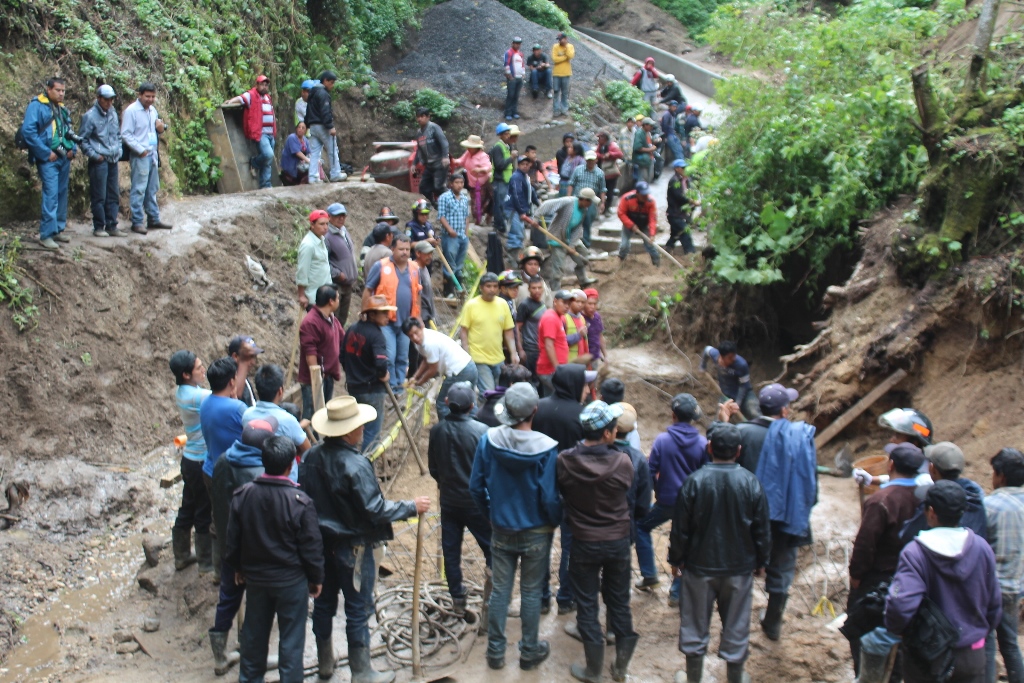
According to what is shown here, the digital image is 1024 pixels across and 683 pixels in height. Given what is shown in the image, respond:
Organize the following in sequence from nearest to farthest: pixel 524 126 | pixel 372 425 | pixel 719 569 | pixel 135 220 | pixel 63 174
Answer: pixel 719 569
pixel 372 425
pixel 63 174
pixel 135 220
pixel 524 126

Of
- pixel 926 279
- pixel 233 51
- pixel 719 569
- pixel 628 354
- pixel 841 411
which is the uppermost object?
pixel 233 51

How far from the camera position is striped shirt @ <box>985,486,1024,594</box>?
5.13 metres

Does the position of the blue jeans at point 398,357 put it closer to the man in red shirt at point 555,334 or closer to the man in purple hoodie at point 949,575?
the man in red shirt at point 555,334

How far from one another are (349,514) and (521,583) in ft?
4.01

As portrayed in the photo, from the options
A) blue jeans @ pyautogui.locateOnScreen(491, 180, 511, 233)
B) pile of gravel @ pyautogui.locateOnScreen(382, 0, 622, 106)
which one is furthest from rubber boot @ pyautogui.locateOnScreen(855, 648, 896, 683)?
pile of gravel @ pyautogui.locateOnScreen(382, 0, 622, 106)

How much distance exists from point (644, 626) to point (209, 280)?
267 inches

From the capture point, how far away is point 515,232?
13695mm

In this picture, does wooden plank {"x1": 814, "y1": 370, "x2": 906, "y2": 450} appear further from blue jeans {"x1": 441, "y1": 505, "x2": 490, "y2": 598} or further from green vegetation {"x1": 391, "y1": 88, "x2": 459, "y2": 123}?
green vegetation {"x1": 391, "y1": 88, "x2": 459, "y2": 123}

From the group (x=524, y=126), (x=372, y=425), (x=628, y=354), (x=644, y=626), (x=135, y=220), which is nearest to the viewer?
(x=644, y=626)

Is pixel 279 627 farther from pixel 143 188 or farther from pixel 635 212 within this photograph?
pixel 635 212

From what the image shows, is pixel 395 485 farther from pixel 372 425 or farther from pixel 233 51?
pixel 233 51

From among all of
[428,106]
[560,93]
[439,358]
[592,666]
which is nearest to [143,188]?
[439,358]

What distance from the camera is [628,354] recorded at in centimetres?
1275

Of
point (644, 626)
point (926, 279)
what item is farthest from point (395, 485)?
point (926, 279)
